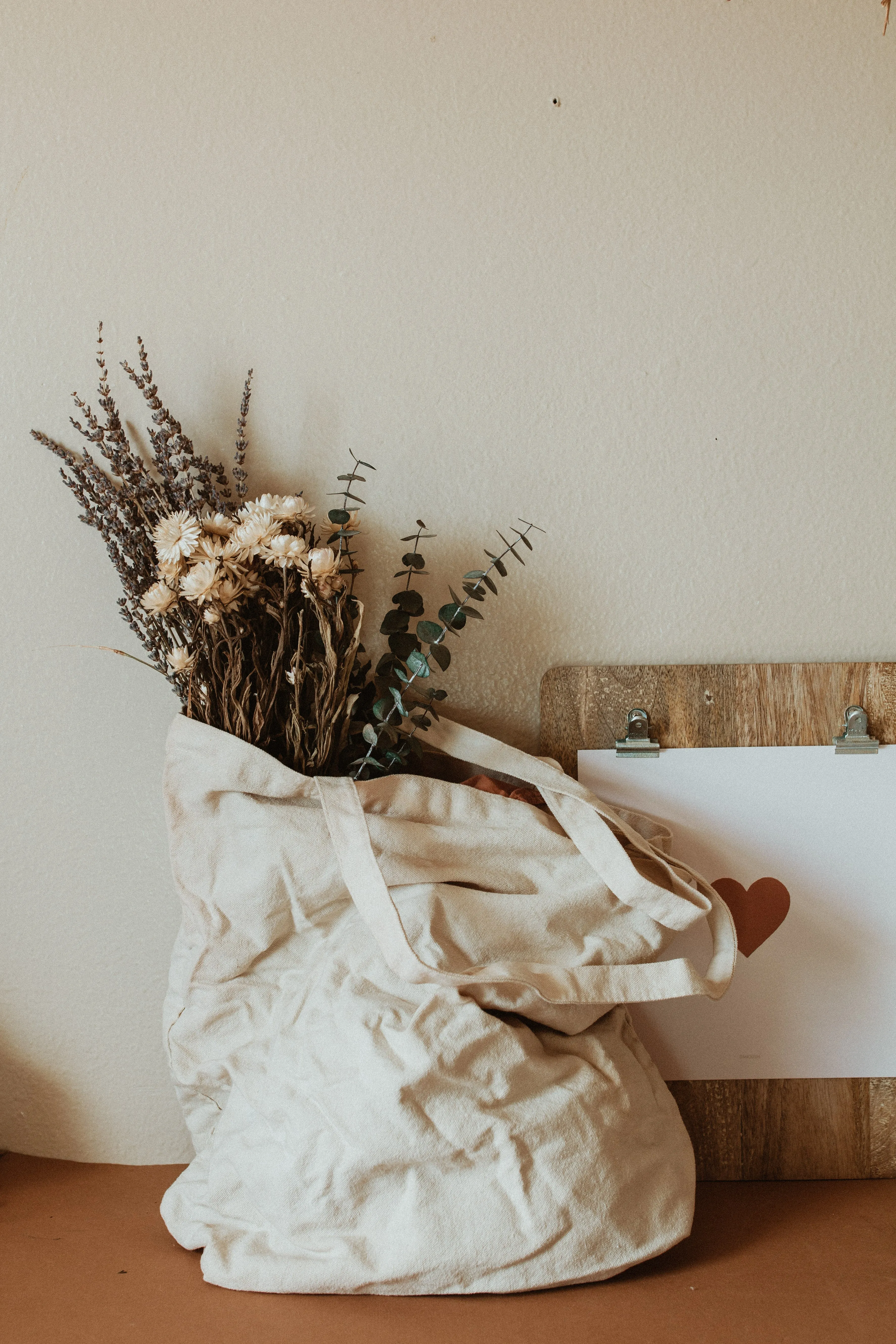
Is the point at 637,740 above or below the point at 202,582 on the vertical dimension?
below

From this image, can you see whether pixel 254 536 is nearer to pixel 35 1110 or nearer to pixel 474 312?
pixel 474 312

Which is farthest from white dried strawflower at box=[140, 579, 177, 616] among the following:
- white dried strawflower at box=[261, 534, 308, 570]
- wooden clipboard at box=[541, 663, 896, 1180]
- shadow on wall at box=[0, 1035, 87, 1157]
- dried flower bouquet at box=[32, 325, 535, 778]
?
shadow on wall at box=[0, 1035, 87, 1157]

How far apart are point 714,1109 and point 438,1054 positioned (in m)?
0.45

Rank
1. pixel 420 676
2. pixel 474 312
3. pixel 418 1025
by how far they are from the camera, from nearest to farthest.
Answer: pixel 418 1025, pixel 420 676, pixel 474 312

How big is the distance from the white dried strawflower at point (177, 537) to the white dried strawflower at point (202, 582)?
0.03 meters

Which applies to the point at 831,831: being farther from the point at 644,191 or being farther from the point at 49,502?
the point at 49,502

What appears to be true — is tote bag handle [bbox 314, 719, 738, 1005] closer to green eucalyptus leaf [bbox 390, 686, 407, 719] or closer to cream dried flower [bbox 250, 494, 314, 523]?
green eucalyptus leaf [bbox 390, 686, 407, 719]

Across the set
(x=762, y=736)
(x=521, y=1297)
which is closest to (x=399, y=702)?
(x=762, y=736)

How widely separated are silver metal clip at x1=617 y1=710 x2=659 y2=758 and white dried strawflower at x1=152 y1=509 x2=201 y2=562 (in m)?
0.55

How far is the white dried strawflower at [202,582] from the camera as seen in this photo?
0.91 m

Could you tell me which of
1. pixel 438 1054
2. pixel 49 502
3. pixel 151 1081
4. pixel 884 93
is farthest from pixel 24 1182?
pixel 884 93

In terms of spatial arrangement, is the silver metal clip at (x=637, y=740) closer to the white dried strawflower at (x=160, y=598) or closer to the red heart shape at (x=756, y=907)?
the red heart shape at (x=756, y=907)

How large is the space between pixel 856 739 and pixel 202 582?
2.57ft

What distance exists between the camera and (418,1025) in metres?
0.88
